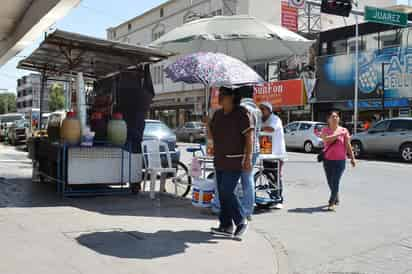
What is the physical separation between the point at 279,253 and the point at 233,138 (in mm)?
1513

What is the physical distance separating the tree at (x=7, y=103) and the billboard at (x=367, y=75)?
110 meters

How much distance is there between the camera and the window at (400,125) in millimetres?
19750

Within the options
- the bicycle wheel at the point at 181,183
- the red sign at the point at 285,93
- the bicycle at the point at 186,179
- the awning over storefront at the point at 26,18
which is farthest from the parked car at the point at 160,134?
the red sign at the point at 285,93

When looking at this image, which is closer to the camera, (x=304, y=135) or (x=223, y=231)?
(x=223, y=231)

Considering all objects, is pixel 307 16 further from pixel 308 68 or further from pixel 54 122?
pixel 54 122

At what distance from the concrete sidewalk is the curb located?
12 millimetres

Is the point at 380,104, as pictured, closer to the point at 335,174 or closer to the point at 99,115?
the point at 335,174

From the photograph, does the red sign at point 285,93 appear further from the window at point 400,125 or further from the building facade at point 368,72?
the window at point 400,125

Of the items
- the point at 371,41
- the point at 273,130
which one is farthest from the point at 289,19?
the point at 273,130

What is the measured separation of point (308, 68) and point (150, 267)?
1146 inches

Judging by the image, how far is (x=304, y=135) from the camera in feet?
82.5

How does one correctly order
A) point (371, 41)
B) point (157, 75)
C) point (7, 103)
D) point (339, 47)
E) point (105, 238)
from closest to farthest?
point (105, 238) < point (371, 41) < point (339, 47) < point (157, 75) < point (7, 103)

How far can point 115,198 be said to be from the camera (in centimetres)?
933

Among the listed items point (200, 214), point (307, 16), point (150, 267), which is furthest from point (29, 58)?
point (307, 16)
